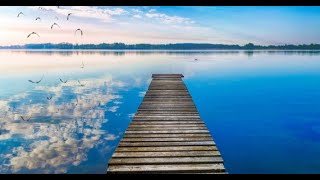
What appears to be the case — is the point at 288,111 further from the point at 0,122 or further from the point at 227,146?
the point at 0,122

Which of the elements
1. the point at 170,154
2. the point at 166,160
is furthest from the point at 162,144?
the point at 166,160

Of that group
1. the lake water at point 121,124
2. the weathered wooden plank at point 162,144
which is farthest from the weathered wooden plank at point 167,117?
the weathered wooden plank at point 162,144

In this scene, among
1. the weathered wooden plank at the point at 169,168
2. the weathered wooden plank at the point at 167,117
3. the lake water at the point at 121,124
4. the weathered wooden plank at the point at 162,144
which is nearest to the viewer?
the weathered wooden plank at the point at 169,168

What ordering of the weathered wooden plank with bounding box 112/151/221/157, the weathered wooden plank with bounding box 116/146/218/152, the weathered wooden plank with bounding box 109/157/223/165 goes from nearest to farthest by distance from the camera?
the weathered wooden plank with bounding box 109/157/223/165 → the weathered wooden plank with bounding box 112/151/221/157 → the weathered wooden plank with bounding box 116/146/218/152

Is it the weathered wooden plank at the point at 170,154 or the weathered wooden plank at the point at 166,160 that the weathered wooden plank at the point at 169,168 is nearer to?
the weathered wooden plank at the point at 166,160

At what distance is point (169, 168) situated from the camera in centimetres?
537

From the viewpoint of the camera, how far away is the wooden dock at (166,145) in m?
5.43

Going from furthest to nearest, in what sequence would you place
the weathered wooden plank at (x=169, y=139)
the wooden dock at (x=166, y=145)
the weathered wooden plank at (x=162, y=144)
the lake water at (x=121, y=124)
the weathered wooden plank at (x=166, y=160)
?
the lake water at (x=121, y=124), the weathered wooden plank at (x=169, y=139), the weathered wooden plank at (x=162, y=144), the weathered wooden plank at (x=166, y=160), the wooden dock at (x=166, y=145)

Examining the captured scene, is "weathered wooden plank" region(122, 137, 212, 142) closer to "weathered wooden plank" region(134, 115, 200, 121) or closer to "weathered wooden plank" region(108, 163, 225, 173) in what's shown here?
"weathered wooden plank" region(108, 163, 225, 173)

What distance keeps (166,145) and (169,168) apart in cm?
119

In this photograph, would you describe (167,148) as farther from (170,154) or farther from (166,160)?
Answer: (166,160)

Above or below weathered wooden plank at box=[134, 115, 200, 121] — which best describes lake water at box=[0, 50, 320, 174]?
below

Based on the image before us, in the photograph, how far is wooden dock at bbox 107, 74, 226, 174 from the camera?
17.8 ft

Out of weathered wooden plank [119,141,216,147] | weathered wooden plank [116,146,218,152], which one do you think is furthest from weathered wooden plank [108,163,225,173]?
weathered wooden plank [119,141,216,147]
